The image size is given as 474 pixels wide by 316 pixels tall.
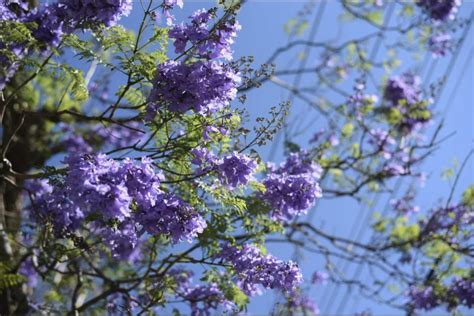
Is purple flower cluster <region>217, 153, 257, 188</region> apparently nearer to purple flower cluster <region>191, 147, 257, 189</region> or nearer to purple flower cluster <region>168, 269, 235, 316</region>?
purple flower cluster <region>191, 147, 257, 189</region>

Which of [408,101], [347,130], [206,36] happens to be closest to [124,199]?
[206,36]

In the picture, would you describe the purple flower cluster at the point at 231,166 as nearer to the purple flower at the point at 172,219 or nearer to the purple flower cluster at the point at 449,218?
the purple flower at the point at 172,219

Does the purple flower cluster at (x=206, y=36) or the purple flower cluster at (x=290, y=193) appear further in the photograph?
the purple flower cluster at (x=290, y=193)

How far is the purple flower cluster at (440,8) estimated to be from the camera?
28.5 feet

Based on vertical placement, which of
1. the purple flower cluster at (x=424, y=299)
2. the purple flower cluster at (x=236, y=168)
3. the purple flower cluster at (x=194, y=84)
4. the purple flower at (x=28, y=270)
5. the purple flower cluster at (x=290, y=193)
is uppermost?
the purple flower cluster at (x=424, y=299)

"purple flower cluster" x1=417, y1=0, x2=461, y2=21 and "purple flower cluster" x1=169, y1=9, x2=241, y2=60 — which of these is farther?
"purple flower cluster" x1=417, y1=0, x2=461, y2=21

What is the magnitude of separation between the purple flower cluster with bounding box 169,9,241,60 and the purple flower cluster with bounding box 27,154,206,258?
0.70 meters

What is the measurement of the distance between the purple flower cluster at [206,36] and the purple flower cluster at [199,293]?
6.55ft

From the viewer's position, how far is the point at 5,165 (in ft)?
12.9

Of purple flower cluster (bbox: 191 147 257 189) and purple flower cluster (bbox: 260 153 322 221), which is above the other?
purple flower cluster (bbox: 260 153 322 221)

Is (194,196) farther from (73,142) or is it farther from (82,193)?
(73,142)

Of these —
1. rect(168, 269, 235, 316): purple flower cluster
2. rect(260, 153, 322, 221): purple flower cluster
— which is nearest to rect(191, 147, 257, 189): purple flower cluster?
rect(260, 153, 322, 221): purple flower cluster

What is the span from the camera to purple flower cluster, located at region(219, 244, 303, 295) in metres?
A: 3.76

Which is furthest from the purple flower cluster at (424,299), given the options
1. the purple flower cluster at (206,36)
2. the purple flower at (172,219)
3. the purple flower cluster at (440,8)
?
the purple flower cluster at (206,36)
